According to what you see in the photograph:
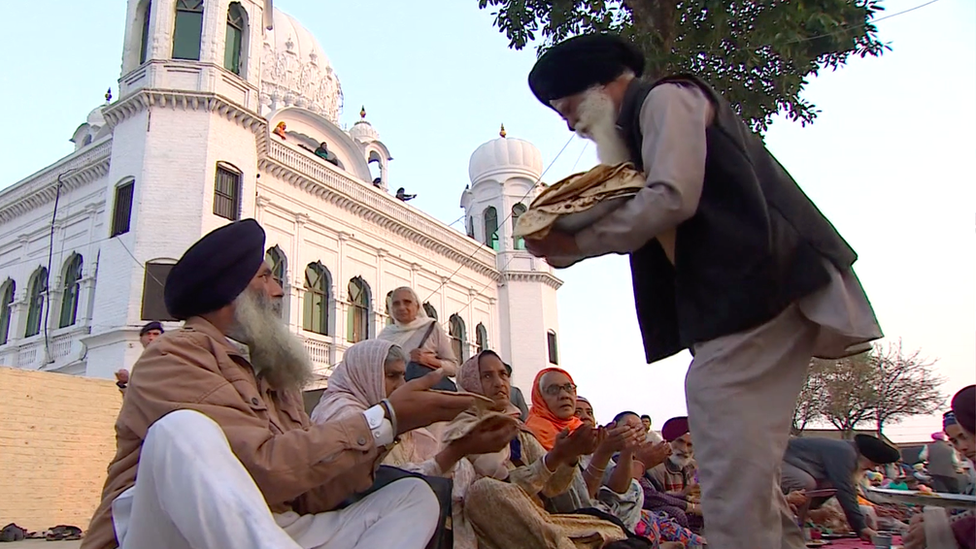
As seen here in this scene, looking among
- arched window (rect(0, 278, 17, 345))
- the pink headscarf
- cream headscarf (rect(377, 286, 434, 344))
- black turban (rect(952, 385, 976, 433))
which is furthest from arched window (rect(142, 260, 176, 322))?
black turban (rect(952, 385, 976, 433))

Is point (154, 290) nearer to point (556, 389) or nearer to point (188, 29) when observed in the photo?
point (188, 29)

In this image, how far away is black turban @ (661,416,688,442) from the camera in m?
5.55

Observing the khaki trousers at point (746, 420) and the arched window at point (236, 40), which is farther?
the arched window at point (236, 40)

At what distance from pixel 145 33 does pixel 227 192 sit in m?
4.58

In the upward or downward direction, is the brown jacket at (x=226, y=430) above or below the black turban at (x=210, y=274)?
below

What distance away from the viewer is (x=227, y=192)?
15.4 m

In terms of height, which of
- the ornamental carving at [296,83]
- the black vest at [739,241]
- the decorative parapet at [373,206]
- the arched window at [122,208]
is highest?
the ornamental carving at [296,83]

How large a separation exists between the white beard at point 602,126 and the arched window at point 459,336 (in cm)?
1986

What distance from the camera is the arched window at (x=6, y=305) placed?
699 inches

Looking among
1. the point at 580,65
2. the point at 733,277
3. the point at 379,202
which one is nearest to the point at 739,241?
the point at 733,277

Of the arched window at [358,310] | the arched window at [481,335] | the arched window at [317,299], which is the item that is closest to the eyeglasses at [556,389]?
the arched window at [317,299]

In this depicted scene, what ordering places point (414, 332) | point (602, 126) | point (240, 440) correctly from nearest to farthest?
point (240, 440) → point (602, 126) → point (414, 332)

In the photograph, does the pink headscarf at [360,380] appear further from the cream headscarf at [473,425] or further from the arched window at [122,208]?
the arched window at [122,208]

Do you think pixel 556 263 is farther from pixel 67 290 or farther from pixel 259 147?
pixel 67 290
